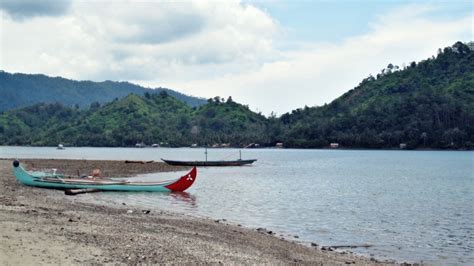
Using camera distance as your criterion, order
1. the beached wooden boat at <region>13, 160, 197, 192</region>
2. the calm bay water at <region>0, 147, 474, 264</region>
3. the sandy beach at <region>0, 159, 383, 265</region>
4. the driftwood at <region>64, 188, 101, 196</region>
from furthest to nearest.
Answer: the beached wooden boat at <region>13, 160, 197, 192</region> < the driftwood at <region>64, 188, 101, 196</region> < the calm bay water at <region>0, 147, 474, 264</region> < the sandy beach at <region>0, 159, 383, 265</region>

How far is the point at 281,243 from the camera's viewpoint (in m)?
18.4

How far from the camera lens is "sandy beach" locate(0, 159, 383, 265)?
11906 millimetres

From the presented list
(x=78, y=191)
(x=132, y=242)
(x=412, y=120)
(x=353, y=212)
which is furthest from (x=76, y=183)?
(x=412, y=120)

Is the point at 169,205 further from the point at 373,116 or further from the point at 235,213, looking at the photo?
the point at 373,116

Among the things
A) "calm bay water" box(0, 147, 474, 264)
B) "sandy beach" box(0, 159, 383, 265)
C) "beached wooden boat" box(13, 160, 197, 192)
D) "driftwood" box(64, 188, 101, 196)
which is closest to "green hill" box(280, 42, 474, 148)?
"calm bay water" box(0, 147, 474, 264)

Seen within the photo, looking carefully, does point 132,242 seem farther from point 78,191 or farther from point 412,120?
point 412,120

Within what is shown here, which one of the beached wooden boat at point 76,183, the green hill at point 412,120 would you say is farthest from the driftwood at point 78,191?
the green hill at point 412,120

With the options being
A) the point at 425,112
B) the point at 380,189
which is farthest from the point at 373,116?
the point at 380,189

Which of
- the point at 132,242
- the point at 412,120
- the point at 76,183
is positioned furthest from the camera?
the point at 412,120

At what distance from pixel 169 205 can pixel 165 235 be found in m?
13.7

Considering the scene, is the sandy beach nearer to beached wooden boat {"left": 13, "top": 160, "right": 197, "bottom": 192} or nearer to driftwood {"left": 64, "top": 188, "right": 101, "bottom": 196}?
driftwood {"left": 64, "top": 188, "right": 101, "bottom": 196}

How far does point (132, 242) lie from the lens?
14.2 m

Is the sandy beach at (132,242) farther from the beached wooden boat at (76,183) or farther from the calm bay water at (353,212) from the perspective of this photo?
the beached wooden boat at (76,183)

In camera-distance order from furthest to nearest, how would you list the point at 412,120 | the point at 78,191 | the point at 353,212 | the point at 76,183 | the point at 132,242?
1. the point at 412,120
2. the point at 76,183
3. the point at 78,191
4. the point at 353,212
5. the point at 132,242
